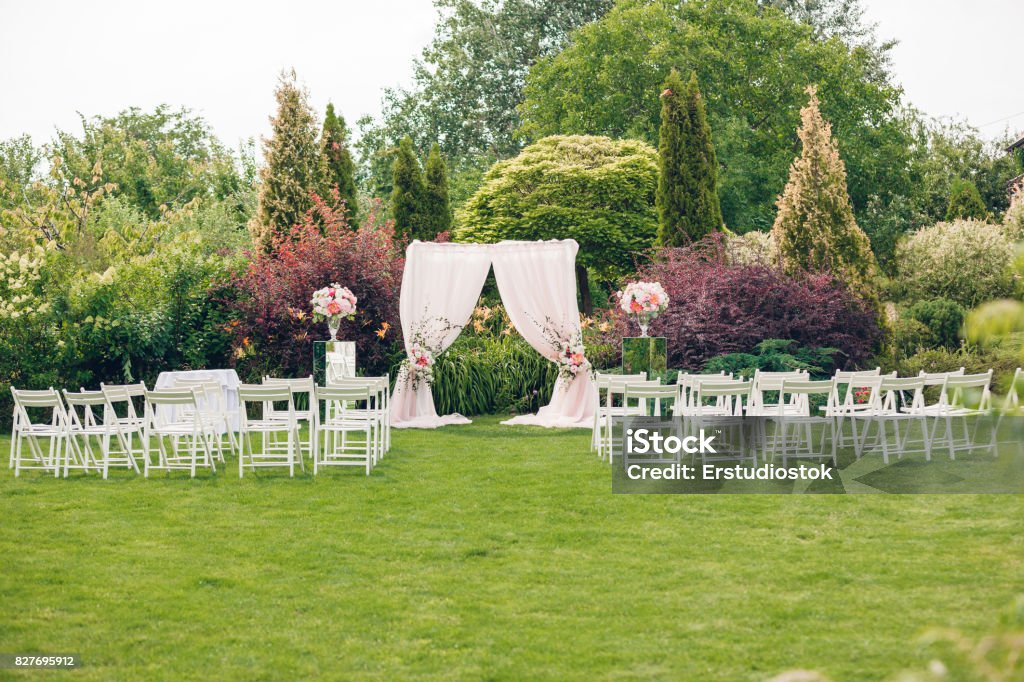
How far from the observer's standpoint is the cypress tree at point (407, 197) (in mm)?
21531

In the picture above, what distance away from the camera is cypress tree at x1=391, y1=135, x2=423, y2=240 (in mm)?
21531

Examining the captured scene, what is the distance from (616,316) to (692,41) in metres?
13.4

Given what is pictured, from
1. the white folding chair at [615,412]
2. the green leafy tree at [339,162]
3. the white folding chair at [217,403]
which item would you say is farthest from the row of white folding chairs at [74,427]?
the green leafy tree at [339,162]

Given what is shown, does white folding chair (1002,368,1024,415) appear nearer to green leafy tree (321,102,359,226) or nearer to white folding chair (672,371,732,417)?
white folding chair (672,371,732,417)

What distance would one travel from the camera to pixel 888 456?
9898 millimetres

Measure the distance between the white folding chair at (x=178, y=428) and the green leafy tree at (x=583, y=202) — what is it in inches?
489

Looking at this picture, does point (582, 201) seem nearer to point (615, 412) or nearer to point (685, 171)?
point (685, 171)

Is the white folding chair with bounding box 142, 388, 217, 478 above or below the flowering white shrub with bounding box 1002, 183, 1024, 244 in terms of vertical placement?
→ below

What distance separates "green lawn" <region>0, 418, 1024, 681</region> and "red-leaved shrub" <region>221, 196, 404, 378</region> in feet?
20.7

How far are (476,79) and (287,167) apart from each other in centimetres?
1455

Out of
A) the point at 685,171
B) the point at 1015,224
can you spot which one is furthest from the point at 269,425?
the point at 1015,224

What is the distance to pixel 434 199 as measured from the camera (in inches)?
859

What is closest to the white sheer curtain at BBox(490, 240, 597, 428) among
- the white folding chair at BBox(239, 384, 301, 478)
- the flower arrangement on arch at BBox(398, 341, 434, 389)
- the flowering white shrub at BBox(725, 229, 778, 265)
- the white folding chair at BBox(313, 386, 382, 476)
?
the flower arrangement on arch at BBox(398, 341, 434, 389)

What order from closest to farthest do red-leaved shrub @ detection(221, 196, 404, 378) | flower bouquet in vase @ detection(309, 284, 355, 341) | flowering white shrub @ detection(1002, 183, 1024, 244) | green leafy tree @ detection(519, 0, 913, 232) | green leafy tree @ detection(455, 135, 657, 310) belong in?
flower bouquet in vase @ detection(309, 284, 355, 341) → red-leaved shrub @ detection(221, 196, 404, 378) → flowering white shrub @ detection(1002, 183, 1024, 244) → green leafy tree @ detection(455, 135, 657, 310) → green leafy tree @ detection(519, 0, 913, 232)
